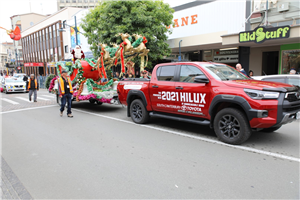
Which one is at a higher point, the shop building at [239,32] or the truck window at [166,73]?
the shop building at [239,32]

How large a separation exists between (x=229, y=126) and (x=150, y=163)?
6.84 feet

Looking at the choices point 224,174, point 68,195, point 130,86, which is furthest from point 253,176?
point 130,86

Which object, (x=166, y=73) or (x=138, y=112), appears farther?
(x=138, y=112)

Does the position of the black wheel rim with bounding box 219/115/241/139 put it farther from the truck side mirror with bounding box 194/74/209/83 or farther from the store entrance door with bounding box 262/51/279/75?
the store entrance door with bounding box 262/51/279/75

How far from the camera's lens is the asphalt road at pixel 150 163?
3.35 m

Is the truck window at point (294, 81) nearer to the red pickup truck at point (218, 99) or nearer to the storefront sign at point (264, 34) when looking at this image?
the red pickup truck at point (218, 99)

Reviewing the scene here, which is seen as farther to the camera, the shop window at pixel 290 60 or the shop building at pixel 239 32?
the shop window at pixel 290 60

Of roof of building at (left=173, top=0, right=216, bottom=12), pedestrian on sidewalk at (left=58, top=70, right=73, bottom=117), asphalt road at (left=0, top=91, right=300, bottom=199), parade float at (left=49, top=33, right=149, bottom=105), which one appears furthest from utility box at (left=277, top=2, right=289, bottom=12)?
pedestrian on sidewalk at (left=58, top=70, right=73, bottom=117)

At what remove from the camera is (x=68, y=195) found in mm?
3324

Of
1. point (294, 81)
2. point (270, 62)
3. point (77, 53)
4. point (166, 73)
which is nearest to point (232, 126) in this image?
point (166, 73)

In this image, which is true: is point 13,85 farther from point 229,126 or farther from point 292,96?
point 292,96

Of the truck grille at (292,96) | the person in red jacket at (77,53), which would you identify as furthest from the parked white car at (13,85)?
the truck grille at (292,96)

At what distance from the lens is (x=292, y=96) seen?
4.83 metres

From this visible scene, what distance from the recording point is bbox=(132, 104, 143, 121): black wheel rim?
7.44 m
